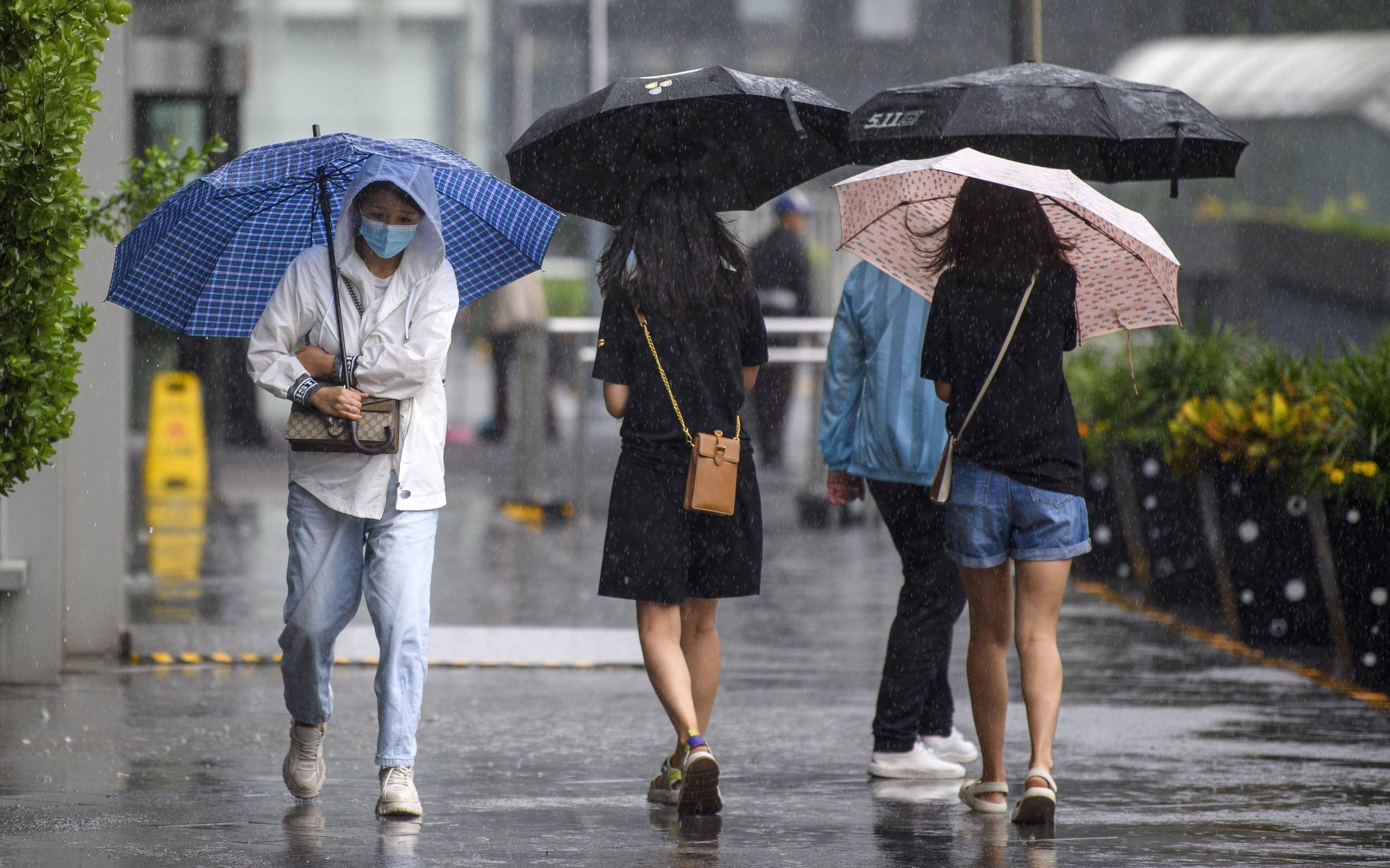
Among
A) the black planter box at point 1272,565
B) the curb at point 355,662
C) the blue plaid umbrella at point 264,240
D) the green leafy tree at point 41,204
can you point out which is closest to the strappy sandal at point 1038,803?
the blue plaid umbrella at point 264,240

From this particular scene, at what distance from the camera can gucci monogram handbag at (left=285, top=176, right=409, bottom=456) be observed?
17.3 ft

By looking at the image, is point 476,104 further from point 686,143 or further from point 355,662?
point 686,143

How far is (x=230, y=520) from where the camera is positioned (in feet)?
44.5

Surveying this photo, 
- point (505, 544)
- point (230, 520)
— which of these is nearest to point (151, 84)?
point (230, 520)

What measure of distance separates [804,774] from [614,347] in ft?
5.36

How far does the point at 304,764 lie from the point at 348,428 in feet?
3.42

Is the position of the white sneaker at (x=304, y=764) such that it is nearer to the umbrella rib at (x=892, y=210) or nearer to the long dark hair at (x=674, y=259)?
the long dark hair at (x=674, y=259)

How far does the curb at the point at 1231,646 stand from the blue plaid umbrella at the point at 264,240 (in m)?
4.04

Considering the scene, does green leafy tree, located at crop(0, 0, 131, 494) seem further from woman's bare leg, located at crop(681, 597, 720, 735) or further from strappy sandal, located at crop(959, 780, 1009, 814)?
strappy sandal, located at crop(959, 780, 1009, 814)

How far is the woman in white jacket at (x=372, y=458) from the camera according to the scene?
535cm

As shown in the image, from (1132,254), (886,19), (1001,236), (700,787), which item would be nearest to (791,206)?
(886,19)

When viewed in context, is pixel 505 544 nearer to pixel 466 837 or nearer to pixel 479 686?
pixel 479 686

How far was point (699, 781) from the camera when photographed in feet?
17.3

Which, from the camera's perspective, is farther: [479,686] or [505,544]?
[505,544]
